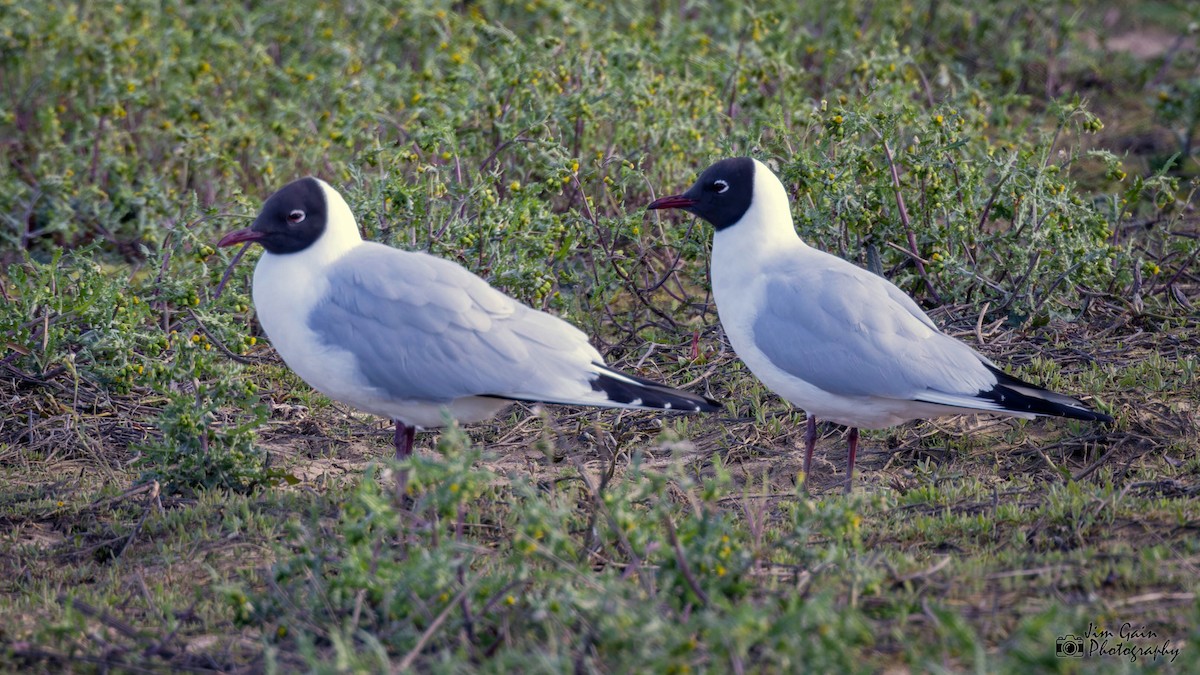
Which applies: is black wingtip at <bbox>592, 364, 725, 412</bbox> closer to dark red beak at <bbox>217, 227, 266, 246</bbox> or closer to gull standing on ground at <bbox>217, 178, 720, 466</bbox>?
gull standing on ground at <bbox>217, 178, 720, 466</bbox>

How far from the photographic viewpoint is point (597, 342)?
6.36 meters

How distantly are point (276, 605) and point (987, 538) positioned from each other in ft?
7.39

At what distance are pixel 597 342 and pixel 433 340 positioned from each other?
5.85ft

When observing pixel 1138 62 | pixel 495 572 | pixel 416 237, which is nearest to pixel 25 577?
pixel 495 572

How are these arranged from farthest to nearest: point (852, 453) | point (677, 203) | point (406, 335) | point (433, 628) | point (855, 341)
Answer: point (677, 203) < point (852, 453) < point (855, 341) < point (406, 335) < point (433, 628)

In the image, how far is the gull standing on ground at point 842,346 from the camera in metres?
4.76

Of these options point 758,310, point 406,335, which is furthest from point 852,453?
point 406,335

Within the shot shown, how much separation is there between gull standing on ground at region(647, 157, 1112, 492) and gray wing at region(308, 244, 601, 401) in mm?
732

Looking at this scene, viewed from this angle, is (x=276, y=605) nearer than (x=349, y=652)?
No

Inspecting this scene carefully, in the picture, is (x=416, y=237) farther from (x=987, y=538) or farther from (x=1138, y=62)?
(x=1138, y=62)

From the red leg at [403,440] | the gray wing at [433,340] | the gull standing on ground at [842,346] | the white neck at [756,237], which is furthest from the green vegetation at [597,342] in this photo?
the white neck at [756,237]

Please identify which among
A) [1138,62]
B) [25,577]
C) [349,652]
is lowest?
Result: [1138,62]

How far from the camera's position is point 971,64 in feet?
32.4

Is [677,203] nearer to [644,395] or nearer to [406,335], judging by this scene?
[644,395]
